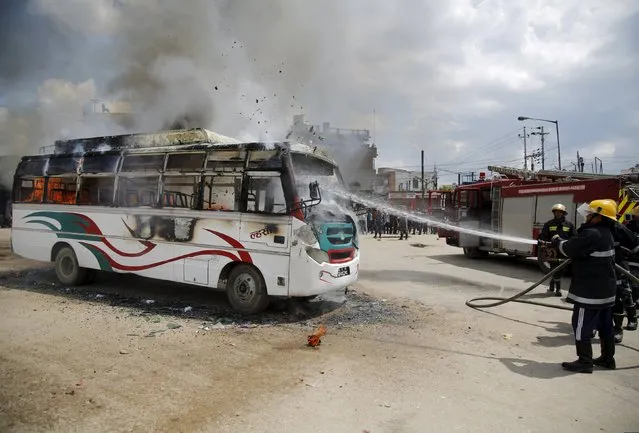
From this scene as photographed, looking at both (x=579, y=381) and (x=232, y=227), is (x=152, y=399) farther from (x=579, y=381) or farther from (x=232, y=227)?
(x=579, y=381)

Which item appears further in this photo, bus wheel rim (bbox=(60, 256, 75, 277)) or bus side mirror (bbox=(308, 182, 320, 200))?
bus wheel rim (bbox=(60, 256, 75, 277))

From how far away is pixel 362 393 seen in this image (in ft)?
12.5

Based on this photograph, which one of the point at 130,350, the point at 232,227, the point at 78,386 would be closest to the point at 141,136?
the point at 232,227

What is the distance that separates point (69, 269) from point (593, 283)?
8823mm

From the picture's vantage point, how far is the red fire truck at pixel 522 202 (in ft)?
33.0

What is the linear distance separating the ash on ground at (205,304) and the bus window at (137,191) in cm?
170

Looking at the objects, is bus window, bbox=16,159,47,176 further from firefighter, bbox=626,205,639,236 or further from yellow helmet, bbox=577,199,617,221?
firefighter, bbox=626,205,639,236

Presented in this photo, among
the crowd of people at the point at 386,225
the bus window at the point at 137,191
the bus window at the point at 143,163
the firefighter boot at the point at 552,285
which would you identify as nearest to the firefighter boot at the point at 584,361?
the firefighter boot at the point at 552,285

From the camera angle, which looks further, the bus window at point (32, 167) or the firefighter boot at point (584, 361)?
the bus window at point (32, 167)

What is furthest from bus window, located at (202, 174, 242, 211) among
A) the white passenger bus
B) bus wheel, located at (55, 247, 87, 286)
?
bus wheel, located at (55, 247, 87, 286)

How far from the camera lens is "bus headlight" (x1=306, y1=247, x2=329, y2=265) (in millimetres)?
5980

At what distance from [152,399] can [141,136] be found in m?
5.57

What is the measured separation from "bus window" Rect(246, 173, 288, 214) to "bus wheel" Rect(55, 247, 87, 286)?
4.34 meters

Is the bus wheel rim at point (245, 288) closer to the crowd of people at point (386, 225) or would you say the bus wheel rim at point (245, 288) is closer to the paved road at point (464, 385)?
the paved road at point (464, 385)
